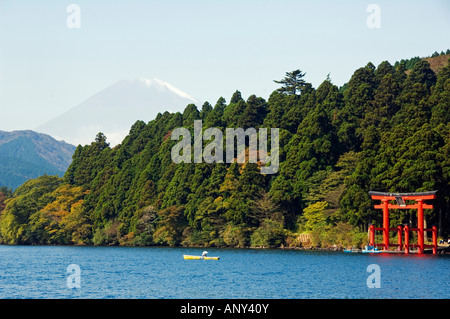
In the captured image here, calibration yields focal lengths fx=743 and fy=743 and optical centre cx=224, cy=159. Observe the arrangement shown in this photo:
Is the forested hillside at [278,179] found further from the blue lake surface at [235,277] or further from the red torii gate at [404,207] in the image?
the blue lake surface at [235,277]

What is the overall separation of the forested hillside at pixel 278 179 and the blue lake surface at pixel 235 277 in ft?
28.7

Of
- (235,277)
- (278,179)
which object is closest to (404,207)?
(278,179)

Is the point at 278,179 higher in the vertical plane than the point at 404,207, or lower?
higher

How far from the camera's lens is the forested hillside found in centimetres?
5906

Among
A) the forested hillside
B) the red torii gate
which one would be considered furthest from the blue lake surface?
the forested hillside

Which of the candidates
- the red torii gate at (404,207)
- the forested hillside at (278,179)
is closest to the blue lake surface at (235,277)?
the red torii gate at (404,207)

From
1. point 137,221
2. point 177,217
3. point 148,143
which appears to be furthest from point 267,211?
point 148,143

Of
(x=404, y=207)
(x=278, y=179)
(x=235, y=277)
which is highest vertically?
(x=278, y=179)

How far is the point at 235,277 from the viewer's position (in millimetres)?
38125

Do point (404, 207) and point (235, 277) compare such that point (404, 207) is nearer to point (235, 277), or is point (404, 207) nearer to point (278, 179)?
point (278, 179)

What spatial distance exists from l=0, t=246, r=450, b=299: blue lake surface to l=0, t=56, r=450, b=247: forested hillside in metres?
8.74

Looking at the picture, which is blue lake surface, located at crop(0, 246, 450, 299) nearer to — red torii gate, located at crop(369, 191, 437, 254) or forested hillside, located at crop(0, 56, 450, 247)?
red torii gate, located at crop(369, 191, 437, 254)

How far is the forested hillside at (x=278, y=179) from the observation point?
5906cm

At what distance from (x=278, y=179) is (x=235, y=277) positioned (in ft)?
101
